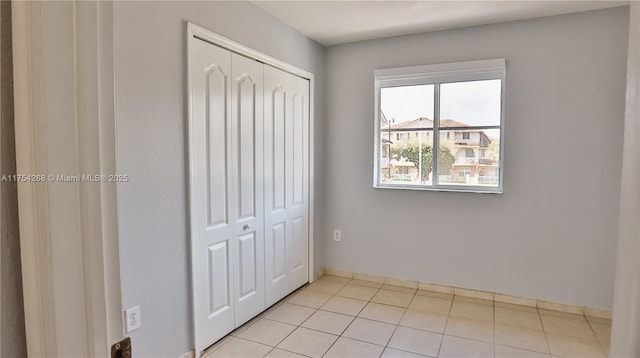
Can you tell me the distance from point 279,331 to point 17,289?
2.33 metres

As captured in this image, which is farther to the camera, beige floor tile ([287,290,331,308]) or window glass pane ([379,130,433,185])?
window glass pane ([379,130,433,185])

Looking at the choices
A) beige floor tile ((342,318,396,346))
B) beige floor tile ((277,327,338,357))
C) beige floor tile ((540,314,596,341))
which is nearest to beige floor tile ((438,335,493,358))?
beige floor tile ((342,318,396,346))

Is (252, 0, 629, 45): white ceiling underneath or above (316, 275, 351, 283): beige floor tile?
above

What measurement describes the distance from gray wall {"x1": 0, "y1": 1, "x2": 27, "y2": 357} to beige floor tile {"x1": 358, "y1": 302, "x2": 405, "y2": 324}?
2668 millimetres

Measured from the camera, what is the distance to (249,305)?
9.39ft

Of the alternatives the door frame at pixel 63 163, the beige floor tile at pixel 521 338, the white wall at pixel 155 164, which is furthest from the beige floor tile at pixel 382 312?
the door frame at pixel 63 163

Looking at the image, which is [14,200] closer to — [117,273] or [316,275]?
[117,273]

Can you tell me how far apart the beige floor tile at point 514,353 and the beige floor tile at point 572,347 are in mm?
122

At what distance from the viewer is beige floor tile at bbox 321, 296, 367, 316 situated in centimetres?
308

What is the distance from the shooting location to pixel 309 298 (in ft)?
11.0

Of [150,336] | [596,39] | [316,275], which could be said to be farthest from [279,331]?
[596,39]

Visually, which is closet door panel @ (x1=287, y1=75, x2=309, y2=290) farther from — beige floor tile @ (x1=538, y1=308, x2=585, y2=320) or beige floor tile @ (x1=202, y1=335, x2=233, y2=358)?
beige floor tile @ (x1=538, y1=308, x2=585, y2=320)

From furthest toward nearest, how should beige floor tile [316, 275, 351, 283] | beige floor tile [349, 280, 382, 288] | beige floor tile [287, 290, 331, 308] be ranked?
beige floor tile [316, 275, 351, 283] → beige floor tile [349, 280, 382, 288] → beige floor tile [287, 290, 331, 308]

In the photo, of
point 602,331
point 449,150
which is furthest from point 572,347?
point 449,150
